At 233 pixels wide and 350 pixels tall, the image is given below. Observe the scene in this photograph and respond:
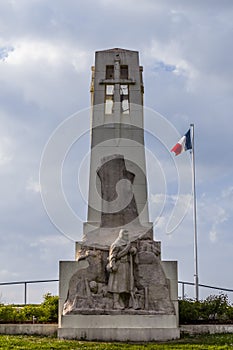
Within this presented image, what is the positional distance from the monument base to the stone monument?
0.09 feet

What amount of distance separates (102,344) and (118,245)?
3391 millimetres

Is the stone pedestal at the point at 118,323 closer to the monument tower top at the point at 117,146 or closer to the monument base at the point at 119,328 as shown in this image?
the monument base at the point at 119,328

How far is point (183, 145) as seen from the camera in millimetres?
28094

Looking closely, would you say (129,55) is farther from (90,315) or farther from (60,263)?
(90,315)

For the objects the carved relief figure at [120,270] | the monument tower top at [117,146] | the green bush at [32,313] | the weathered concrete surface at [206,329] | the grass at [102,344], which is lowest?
the grass at [102,344]

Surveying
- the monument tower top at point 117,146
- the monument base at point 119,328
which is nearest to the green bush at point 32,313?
the monument base at point 119,328

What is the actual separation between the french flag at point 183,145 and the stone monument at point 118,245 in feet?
16.1

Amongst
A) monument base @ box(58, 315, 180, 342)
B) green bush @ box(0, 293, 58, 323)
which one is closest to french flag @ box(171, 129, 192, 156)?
green bush @ box(0, 293, 58, 323)

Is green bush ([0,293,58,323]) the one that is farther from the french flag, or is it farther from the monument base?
the french flag

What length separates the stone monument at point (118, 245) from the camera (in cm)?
1891

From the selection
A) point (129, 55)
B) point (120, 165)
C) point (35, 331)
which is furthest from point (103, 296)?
point (129, 55)

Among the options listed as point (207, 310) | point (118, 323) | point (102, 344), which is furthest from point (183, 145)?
point (102, 344)

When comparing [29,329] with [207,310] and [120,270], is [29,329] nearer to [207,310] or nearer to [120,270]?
[120,270]

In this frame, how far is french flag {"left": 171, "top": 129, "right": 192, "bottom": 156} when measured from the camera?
91.5 ft
